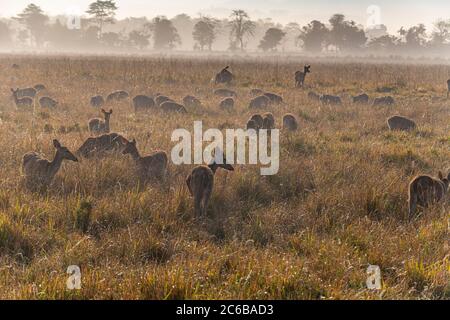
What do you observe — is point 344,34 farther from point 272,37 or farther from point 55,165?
point 55,165

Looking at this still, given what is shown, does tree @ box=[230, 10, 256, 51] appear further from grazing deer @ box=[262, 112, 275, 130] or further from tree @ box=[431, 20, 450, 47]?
grazing deer @ box=[262, 112, 275, 130]

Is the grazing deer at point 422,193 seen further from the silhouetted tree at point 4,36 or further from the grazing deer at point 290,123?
the silhouetted tree at point 4,36

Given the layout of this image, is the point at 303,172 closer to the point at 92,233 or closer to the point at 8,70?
the point at 92,233

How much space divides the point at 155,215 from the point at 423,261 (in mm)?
3069

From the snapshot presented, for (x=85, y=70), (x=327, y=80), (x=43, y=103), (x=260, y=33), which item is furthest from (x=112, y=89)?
(x=260, y=33)

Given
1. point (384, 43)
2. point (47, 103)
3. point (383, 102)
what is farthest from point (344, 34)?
point (47, 103)

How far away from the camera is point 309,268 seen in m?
4.05

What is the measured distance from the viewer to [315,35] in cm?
9294

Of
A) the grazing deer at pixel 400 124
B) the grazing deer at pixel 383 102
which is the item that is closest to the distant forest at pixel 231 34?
the grazing deer at pixel 383 102

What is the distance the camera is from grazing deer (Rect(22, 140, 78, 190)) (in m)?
6.08

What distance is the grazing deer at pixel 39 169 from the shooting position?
608 centimetres

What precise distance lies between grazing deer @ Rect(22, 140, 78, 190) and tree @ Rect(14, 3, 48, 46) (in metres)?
103

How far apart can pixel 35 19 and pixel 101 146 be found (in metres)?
104

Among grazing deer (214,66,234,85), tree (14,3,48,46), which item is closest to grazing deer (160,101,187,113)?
grazing deer (214,66,234,85)
